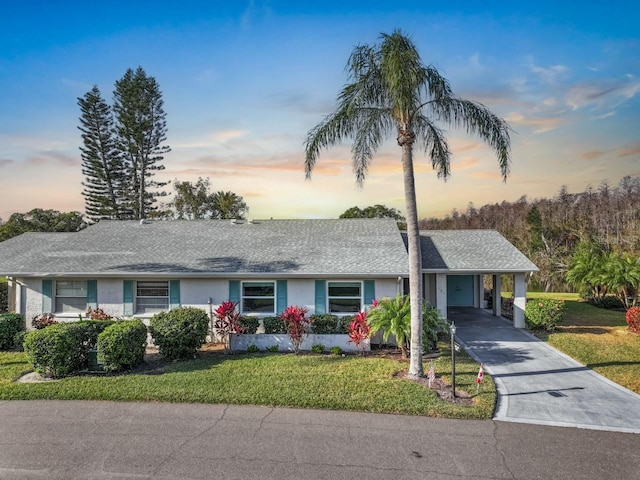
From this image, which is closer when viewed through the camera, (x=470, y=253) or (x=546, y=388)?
(x=546, y=388)

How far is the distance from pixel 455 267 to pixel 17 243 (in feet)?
64.1

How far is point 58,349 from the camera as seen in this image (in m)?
10.0

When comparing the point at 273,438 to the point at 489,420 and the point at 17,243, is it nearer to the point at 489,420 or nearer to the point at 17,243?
the point at 489,420

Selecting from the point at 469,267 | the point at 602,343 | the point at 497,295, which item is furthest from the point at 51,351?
the point at 497,295

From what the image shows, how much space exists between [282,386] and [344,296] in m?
5.39

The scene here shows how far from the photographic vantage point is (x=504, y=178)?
1063cm

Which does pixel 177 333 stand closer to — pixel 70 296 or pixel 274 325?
pixel 274 325

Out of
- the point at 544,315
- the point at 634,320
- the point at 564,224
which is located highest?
the point at 564,224

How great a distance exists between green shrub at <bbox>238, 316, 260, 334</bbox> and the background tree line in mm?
18906

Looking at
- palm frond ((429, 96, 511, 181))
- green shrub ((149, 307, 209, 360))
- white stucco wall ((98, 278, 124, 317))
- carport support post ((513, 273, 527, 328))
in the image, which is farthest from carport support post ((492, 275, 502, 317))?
white stucco wall ((98, 278, 124, 317))

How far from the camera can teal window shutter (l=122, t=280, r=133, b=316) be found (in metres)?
14.3

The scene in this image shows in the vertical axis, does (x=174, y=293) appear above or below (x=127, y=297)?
above

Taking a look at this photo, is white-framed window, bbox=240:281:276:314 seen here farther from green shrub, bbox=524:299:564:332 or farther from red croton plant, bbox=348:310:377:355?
green shrub, bbox=524:299:564:332

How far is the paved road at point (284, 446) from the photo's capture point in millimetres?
5988
